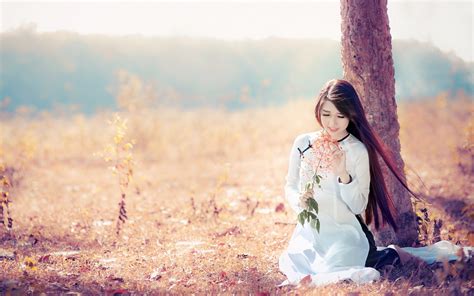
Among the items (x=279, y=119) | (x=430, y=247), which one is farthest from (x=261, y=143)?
(x=430, y=247)

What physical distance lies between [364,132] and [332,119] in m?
0.25

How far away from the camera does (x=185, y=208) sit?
7191 millimetres

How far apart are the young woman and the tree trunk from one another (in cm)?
59

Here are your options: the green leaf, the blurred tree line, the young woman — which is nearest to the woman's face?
the young woman

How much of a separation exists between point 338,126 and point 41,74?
19.5 m

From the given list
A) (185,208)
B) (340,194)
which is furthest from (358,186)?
(185,208)

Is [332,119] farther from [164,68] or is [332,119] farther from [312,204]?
[164,68]

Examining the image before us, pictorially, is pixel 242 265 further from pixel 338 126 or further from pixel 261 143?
pixel 261 143

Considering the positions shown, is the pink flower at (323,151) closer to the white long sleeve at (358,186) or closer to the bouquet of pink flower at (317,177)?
the bouquet of pink flower at (317,177)

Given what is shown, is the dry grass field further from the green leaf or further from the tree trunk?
the green leaf

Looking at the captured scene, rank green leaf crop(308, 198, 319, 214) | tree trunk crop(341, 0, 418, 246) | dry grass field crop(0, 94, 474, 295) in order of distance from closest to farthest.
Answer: green leaf crop(308, 198, 319, 214)
dry grass field crop(0, 94, 474, 295)
tree trunk crop(341, 0, 418, 246)

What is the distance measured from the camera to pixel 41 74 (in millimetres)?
21297

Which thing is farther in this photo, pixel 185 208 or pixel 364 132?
pixel 185 208

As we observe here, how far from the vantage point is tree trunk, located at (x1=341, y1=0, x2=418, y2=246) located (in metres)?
4.42
